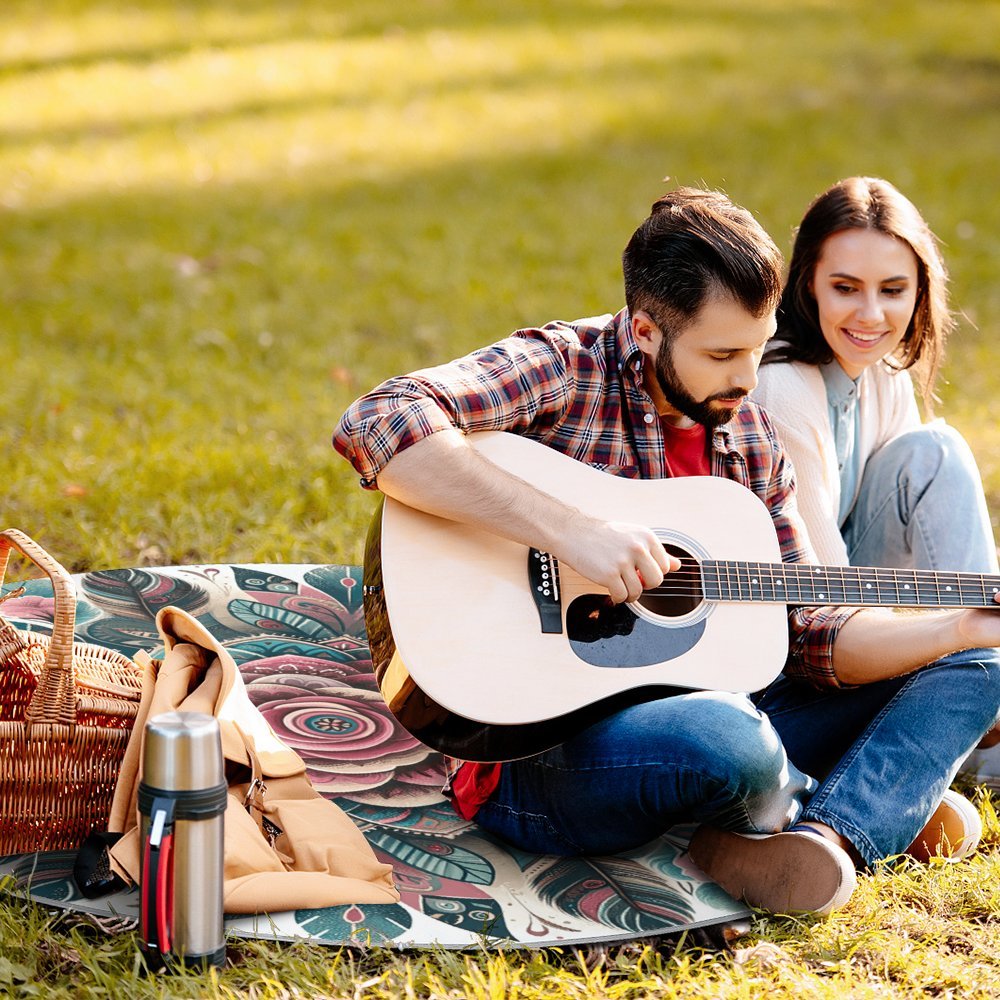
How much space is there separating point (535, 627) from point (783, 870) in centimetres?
66

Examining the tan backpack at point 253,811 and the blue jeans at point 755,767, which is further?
the blue jeans at point 755,767

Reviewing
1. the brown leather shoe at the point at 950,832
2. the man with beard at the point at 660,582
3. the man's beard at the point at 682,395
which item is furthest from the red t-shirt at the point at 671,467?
the brown leather shoe at the point at 950,832

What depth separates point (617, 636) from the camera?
266cm

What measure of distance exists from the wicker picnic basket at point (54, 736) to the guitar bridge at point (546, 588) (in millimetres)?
806

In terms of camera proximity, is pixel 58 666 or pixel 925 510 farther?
pixel 925 510

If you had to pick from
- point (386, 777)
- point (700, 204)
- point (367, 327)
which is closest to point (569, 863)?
point (386, 777)

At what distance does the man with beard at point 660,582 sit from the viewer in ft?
8.50

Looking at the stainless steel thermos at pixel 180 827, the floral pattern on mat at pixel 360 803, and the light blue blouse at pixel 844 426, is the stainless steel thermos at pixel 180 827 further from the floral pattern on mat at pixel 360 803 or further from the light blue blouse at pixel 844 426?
the light blue blouse at pixel 844 426

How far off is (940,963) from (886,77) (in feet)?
31.9

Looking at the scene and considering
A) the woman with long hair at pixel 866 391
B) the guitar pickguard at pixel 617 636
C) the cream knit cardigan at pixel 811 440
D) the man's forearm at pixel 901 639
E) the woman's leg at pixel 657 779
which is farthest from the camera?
the woman with long hair at pixel 866 391

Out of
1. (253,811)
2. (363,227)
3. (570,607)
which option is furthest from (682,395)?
(363,227)

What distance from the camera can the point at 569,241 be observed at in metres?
7.64

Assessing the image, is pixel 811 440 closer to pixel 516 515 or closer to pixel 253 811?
pixel 516 515

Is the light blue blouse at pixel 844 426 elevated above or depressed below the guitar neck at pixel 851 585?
above
